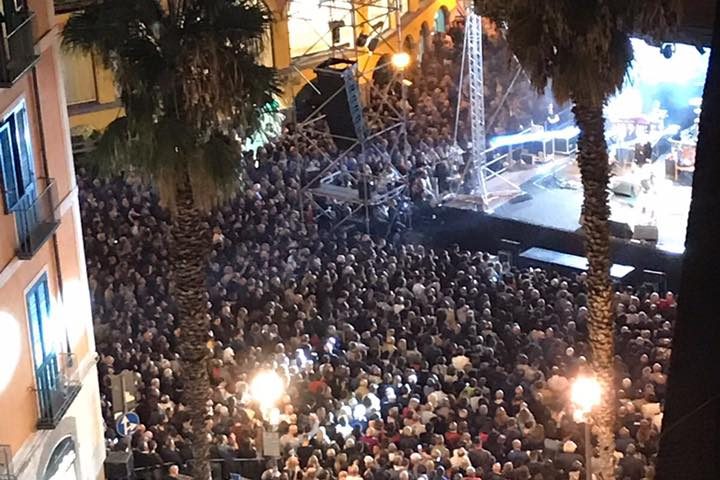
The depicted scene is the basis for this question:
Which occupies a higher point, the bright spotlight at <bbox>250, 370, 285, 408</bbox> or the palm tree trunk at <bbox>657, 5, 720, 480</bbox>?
the palm tree trunk at <bbox>657, 5, 720, 480</bbox>

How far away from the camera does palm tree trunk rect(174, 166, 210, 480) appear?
42.2 ft

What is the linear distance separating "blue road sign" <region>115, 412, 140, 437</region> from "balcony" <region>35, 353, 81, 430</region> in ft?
4.53

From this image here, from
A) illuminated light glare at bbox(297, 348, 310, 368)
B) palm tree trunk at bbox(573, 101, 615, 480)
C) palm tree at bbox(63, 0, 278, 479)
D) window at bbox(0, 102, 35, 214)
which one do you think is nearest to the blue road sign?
illuminated light glare at bbox(297, 348, 310, 368)

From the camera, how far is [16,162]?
1255 cm

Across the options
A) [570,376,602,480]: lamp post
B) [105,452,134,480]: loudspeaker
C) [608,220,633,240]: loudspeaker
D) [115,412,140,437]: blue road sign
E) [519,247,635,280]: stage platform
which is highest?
[570,376,602,480]: lamp post

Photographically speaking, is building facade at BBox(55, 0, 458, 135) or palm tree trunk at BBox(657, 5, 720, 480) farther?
building facade at BBox(55, 0, 458, 135)

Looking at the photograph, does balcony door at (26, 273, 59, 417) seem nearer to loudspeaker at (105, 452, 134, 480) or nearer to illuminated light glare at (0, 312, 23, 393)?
illuminated light glare at (0, 312, 23, 393)

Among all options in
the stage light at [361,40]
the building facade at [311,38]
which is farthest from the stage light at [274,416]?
the stage light at [361,40]

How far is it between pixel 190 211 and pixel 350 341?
19.4 ft

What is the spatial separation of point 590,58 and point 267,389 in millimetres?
5655

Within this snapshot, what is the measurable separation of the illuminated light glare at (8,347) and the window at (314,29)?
2139 cm

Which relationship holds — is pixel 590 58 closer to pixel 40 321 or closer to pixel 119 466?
pixel 40 321

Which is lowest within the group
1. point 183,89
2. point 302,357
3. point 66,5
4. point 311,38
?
point 302,357

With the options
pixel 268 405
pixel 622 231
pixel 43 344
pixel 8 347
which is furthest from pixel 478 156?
pixel 8 347
